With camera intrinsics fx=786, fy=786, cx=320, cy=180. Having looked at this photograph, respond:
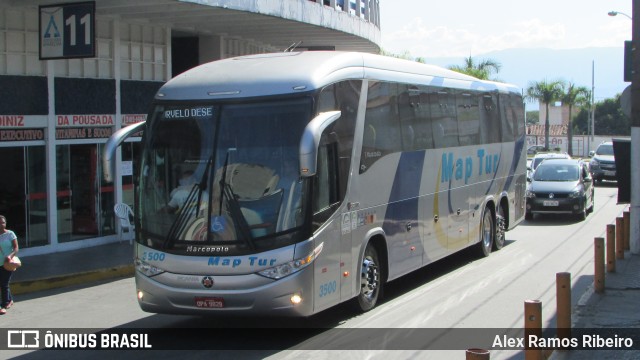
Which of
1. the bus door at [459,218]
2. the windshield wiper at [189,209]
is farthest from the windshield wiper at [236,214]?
the bus door at [459,218]

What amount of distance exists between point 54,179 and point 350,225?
28.8 feet

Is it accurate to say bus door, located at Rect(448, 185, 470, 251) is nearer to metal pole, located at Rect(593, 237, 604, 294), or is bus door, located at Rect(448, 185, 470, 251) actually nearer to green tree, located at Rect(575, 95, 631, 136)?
metal pole, located at Rect(593, 237, 604, 294)

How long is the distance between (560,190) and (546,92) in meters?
52.4

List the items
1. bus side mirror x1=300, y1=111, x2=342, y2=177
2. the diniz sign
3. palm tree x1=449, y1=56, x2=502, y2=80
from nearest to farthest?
bus side mirror x1=300, y1=111, x2=342, y2=177 < the diniz sign < palm tree x1=449, y1=56, x2=502, y2=80

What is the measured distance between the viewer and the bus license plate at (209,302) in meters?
8.60

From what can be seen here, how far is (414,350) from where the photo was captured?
28.0 feet

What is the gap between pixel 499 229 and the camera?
1681 cm

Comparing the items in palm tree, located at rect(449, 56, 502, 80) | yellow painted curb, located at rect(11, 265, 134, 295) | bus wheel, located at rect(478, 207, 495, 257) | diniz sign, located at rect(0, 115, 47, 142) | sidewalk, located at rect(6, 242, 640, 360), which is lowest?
yellow painted curb, located at rect(11, 265, 134, 295)

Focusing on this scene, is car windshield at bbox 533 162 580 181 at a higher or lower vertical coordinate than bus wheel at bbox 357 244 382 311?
higher

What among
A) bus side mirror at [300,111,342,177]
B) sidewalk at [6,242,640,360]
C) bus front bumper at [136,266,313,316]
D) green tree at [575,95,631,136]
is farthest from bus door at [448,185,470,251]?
green tree at [575,95,631,136]

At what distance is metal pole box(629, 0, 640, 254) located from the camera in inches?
561

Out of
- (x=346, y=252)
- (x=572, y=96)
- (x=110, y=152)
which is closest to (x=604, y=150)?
(x=346, y=252)

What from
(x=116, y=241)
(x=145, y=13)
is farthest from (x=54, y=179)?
(x=145, y=13)

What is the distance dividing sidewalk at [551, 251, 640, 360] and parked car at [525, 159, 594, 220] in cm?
930
